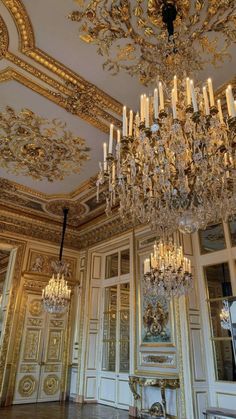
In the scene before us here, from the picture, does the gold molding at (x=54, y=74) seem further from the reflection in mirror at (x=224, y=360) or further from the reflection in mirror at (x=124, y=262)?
the reflection in mirror at (x=224, y=360)

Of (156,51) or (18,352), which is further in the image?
(18,352)

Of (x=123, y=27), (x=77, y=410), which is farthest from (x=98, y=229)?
(x=123, y=27)

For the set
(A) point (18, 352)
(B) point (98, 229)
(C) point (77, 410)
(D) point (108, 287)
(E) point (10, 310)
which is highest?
(B) point (98, 229)

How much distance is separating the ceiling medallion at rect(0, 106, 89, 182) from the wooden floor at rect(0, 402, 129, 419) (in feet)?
13.1

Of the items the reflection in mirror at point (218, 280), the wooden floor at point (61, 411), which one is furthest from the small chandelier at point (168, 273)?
the wooden floor at point (61, 411)

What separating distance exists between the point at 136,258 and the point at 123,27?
165 inches

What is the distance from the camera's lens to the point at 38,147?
4691 millimetres

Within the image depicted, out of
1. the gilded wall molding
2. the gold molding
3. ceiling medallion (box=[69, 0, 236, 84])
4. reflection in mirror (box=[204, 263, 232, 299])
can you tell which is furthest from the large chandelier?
the gilded wall molding

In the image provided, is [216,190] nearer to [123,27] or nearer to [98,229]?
[123,27]

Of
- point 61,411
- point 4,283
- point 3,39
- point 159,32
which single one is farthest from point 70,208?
point 159,32

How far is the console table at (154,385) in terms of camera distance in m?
4.47

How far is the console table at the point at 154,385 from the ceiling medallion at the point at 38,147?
142 inches

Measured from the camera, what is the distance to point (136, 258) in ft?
19.7

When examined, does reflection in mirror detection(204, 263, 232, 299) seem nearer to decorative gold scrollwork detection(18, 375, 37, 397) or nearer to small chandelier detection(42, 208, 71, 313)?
small chandelier detection(42, 208, 71, 313)
